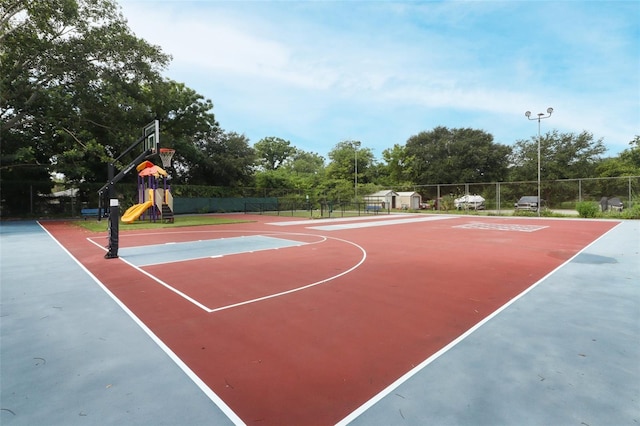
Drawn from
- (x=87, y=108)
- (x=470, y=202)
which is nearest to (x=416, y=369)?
(x=87, y=108)

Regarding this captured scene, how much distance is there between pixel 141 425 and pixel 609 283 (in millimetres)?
7378

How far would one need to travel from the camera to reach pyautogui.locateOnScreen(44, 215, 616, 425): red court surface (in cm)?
270

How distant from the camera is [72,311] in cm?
451

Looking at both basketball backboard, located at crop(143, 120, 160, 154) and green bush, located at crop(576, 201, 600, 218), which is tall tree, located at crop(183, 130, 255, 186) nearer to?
basketball backboard, located at crop(143, 120, 160, 154)

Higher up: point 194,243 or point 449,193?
point 449,193

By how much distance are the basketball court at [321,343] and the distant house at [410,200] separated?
97.9ft

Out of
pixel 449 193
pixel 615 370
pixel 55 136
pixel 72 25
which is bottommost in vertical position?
pixel 615 370

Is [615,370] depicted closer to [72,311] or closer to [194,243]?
[72,311]

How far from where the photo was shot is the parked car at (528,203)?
2641 centimetres

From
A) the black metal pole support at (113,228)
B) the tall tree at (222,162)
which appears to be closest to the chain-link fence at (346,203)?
the tall tree at (222,162)

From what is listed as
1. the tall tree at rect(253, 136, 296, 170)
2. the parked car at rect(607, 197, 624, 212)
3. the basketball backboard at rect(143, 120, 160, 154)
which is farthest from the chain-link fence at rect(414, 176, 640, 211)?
the tall tree at rect(253, 136, 296, 170)

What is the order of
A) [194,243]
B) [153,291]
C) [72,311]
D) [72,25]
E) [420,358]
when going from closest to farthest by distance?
[420,358]
[72,311]
[153,291]
[194,243]
[72,25]

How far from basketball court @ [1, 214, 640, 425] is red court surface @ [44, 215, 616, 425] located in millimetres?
22

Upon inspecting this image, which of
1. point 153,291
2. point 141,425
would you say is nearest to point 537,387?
point 141,425
